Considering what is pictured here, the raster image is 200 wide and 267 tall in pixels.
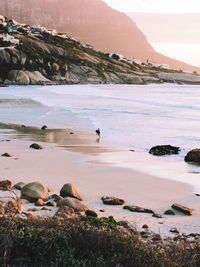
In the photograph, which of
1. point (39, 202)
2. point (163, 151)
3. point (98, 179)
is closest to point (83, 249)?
point (39, 202)

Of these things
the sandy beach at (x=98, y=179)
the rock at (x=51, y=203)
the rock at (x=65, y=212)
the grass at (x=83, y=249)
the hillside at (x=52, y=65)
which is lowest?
the sandy beach at (x=98, y=179)

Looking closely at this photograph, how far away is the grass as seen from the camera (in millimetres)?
5000

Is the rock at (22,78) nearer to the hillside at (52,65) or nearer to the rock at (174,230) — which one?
the hillside at (52,65)

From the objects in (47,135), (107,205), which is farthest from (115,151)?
(107,205)

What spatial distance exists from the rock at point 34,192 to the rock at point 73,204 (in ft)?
1.51

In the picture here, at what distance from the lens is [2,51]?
360 ft

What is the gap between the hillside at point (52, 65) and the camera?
345 feet

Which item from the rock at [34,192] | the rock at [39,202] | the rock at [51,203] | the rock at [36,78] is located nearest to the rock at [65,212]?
the rock at [51,203]

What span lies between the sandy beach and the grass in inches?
53.2

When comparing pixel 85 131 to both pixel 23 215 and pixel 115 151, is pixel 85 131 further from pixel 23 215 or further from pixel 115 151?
pixel 23 215

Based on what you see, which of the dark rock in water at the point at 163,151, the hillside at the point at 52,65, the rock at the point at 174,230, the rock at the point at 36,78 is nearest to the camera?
the rock at the point at 174,230

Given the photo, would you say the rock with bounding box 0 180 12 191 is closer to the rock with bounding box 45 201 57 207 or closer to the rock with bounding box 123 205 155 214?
the rock with bounding box 45 201 57 207

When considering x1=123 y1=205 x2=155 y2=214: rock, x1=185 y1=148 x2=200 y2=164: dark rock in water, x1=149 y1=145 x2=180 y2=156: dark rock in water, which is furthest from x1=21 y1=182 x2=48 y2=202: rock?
x1=149 y1=145 x2=180 y2=156: dark rock in water

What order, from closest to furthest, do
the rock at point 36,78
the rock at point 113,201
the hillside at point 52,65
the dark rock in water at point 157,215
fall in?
the dark rock in water at point 157,215 < the rock at point 113,201 < the rock at point 36,78 < the hillside at point 52,65
